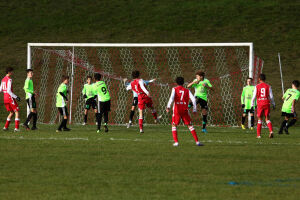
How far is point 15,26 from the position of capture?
177 feet

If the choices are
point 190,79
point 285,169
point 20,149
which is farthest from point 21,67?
point 285,169

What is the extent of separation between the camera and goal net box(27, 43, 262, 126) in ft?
95.0

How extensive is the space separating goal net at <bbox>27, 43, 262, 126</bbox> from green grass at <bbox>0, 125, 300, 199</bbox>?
1254 cm

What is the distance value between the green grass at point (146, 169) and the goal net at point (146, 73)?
12.5m

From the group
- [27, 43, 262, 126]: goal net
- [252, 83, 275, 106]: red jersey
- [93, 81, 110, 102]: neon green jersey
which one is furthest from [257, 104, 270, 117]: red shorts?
[27, 43, 262, 126]: goal net

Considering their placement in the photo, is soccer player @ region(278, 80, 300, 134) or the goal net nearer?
soccer player @ region(278, 80, 300, 134)

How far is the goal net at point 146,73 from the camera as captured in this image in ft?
95.0

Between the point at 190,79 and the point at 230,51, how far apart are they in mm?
10240

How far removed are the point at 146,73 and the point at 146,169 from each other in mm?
30602

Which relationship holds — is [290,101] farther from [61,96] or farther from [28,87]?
[28,87]

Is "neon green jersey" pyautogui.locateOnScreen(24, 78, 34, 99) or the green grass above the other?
"neon green jersey" pyautogui.locateOnScreen(24, 78, 34, 99)

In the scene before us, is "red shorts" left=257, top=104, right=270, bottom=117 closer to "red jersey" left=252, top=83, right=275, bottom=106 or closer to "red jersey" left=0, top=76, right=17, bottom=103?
"red jersey" left=252, top=83, right=275, bottom=106

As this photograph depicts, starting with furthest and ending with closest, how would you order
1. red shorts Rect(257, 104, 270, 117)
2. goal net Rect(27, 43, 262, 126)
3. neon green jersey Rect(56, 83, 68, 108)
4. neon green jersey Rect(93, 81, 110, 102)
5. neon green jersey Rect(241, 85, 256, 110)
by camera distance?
goal net Rect(27, 43, 262, 126) → neon green jersey Rect(241, 85, 256, 110) → neon green jersey Rect(56, 83, 68, 108) → neon green jersey Rect(93, 81, 110, 102) → red shorts Rect(257, 104, 270, 117)

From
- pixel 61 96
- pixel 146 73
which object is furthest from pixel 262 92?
pixel 146 73
